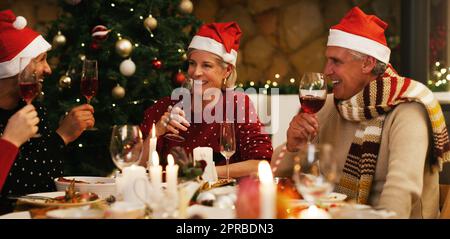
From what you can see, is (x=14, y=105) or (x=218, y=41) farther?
(x=218, y=41)

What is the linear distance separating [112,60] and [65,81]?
359 mm

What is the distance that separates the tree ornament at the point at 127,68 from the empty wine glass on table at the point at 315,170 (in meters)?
2.82

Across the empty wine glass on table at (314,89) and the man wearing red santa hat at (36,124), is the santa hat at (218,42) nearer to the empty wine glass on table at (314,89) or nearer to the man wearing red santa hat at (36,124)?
the man wearing red santa hat at (36,124)

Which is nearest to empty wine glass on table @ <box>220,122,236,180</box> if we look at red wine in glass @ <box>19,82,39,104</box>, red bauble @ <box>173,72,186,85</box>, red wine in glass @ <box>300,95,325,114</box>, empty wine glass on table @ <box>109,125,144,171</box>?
red wine in glass @ <box>300,95,325,114</box>

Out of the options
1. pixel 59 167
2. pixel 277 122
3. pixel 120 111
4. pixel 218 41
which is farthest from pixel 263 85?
pixel 59 167

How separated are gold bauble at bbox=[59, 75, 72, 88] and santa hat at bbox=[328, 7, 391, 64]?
2.21 metres

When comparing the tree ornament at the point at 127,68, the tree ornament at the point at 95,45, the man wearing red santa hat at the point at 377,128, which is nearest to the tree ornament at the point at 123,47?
the tree ornament at the point at 127,68

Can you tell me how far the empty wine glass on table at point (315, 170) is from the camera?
1.38m

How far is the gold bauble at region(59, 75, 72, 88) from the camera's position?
4.19 meters

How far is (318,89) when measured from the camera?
212 cm
